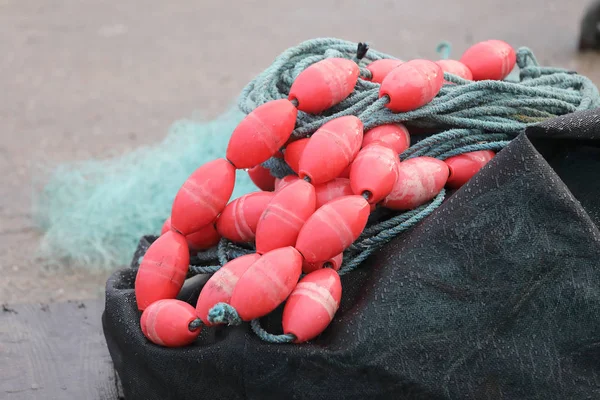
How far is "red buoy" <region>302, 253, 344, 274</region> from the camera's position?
984mm

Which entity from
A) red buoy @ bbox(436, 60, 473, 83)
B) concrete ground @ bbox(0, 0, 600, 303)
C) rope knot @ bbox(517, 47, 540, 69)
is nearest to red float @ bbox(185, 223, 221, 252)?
red buoy @ bbox(436, 60, 473, 83)

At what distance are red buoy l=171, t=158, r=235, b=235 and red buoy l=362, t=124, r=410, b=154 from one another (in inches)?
9.3

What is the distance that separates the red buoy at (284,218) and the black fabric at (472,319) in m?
0.11

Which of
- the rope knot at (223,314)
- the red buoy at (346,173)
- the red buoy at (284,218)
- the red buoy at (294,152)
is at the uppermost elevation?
the red buoy at (294,152)

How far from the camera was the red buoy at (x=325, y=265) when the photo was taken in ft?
3.23

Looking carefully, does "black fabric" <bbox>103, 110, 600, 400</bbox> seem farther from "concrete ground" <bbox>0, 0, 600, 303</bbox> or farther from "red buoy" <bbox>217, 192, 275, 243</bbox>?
"concrete ground" <bbox>0, 0, 600, 303</bbox>

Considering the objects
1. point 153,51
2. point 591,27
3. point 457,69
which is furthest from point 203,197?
point 591,27

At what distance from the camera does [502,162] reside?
3.14 ft

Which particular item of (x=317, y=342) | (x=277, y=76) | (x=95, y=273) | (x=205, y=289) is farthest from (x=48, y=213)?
(x=317, y=342)

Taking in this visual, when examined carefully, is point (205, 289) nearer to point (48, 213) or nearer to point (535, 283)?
point (535, 283)

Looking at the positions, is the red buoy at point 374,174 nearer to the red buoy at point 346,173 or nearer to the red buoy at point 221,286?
the red buoy at point 346,173

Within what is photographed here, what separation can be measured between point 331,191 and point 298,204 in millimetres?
85

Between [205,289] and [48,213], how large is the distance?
3.92 feet

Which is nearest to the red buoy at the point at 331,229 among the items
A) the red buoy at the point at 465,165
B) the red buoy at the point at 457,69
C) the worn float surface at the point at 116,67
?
the red buoy at the point at 465,165
